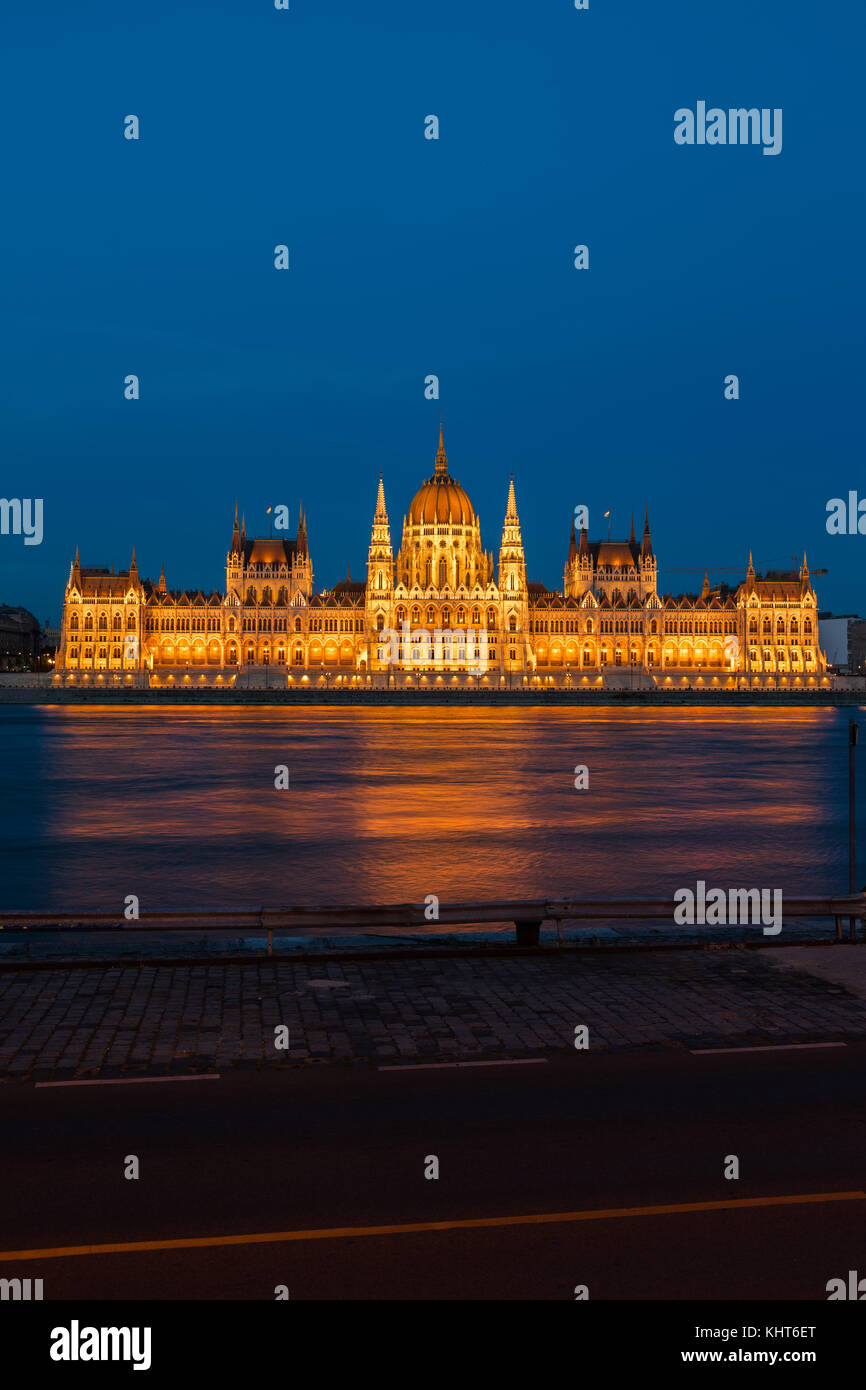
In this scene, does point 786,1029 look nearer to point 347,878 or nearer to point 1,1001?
point 1,1001

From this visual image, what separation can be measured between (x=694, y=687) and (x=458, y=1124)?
537 ft

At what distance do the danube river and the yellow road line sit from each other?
14.9m

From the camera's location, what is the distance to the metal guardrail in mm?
13742

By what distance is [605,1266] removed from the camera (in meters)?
6.16

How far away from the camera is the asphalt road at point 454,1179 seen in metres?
6.09

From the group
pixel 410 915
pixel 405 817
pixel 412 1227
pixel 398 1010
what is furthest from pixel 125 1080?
pixel 405 817

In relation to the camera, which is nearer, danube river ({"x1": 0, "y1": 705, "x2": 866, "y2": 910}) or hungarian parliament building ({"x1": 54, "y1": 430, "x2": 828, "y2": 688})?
danube river ({"x1": 0, "y1": 705, "x2": 866, "y2": 910})

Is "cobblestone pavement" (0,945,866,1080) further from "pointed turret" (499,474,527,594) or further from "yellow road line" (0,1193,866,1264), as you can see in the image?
"pointed turret" (499,474,527,594)

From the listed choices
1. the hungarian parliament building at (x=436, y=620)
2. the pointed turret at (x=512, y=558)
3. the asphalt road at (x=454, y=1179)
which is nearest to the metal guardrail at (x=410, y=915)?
the asphalt road at (x=454, y=1179)

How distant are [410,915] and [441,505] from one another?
571ft

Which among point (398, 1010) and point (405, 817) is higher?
point (405, 817)

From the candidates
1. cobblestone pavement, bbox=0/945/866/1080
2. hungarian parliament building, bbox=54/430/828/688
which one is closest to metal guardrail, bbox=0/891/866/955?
cobblestone pavement, bbox=0/945/866/1080

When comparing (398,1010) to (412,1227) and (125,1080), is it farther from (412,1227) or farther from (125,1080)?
(412,1227)

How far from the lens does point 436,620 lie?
178m
